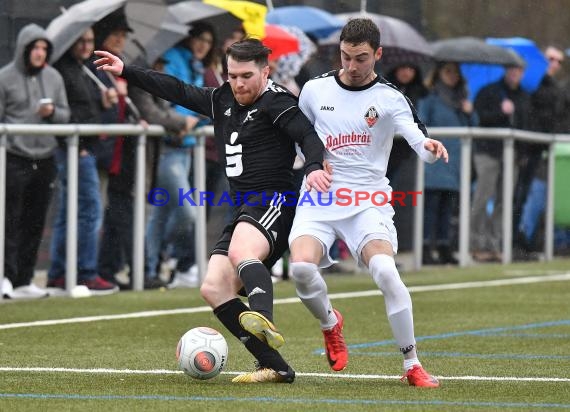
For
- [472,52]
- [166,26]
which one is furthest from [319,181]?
[472,52]

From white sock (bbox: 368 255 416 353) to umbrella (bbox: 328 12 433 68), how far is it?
8978mm

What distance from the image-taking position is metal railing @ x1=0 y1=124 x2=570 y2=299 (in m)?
13.4

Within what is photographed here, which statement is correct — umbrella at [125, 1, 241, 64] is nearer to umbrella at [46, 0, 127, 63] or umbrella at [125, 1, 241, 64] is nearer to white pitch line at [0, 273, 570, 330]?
umbrella at [46, 0, 127, 63]

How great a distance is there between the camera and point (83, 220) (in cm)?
1378

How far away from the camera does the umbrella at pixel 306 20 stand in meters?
17.0

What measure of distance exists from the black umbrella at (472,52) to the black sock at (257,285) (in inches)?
403

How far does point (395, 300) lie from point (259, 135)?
1.16 meters

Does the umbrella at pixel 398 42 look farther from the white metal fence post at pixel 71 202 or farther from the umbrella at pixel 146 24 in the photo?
the white metal fence post at pixel 71 202

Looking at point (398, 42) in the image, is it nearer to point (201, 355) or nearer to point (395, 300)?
point (395, 300)

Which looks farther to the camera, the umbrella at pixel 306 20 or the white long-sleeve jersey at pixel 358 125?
the umbrella at pixel 306 20

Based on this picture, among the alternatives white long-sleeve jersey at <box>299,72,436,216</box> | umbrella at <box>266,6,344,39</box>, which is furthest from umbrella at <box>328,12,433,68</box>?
white long-sleeve jersey at <box>299,72,436,216</box>

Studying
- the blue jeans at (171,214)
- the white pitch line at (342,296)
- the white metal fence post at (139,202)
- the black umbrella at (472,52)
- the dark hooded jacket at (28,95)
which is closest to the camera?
the white pitch line at (342,296)

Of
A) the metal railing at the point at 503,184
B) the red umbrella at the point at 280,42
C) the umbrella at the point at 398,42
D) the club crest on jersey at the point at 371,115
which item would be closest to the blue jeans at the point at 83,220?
the red umbrella at the point at 280,42

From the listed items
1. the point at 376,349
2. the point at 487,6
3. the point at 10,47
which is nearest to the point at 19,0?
the point at 10,47
